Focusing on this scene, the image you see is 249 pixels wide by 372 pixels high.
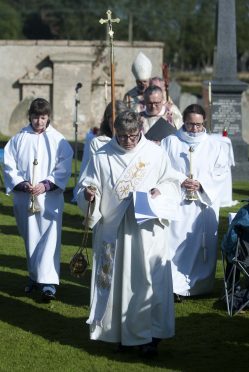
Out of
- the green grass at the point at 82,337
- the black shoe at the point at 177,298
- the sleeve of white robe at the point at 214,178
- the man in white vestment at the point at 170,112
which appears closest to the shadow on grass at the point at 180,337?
the green grass at the point at 82,337

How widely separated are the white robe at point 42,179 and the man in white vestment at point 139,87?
2527 mm

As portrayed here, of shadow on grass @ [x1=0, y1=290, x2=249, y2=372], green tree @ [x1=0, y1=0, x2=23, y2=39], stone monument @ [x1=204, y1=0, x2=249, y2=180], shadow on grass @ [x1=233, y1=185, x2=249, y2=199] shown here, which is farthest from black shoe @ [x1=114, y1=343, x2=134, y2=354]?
green tree @ [x1=0, y1=0, x2=23, y2=39]

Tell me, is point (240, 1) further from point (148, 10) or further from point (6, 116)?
point (6, 116)

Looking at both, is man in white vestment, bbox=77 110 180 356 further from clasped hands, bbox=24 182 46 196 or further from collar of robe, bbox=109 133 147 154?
clasped hands, bbox=24 182 46 196

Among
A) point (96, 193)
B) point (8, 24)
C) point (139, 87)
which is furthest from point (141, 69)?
point (8, 24)

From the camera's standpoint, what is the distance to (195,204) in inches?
412

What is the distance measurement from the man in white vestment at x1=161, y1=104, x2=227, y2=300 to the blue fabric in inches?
56.2

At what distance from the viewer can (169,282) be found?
834 centimetres

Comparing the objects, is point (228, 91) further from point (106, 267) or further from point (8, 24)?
point (8, 24)

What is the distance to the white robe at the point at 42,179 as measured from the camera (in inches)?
402

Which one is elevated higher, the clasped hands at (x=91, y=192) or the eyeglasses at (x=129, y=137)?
the eyeglasses at (x=129, y=137)

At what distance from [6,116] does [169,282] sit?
89.2 ft

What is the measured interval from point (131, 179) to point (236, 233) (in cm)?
103

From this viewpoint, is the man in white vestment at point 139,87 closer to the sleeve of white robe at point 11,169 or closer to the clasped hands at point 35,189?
the sleeve of white robe at point 11,169
